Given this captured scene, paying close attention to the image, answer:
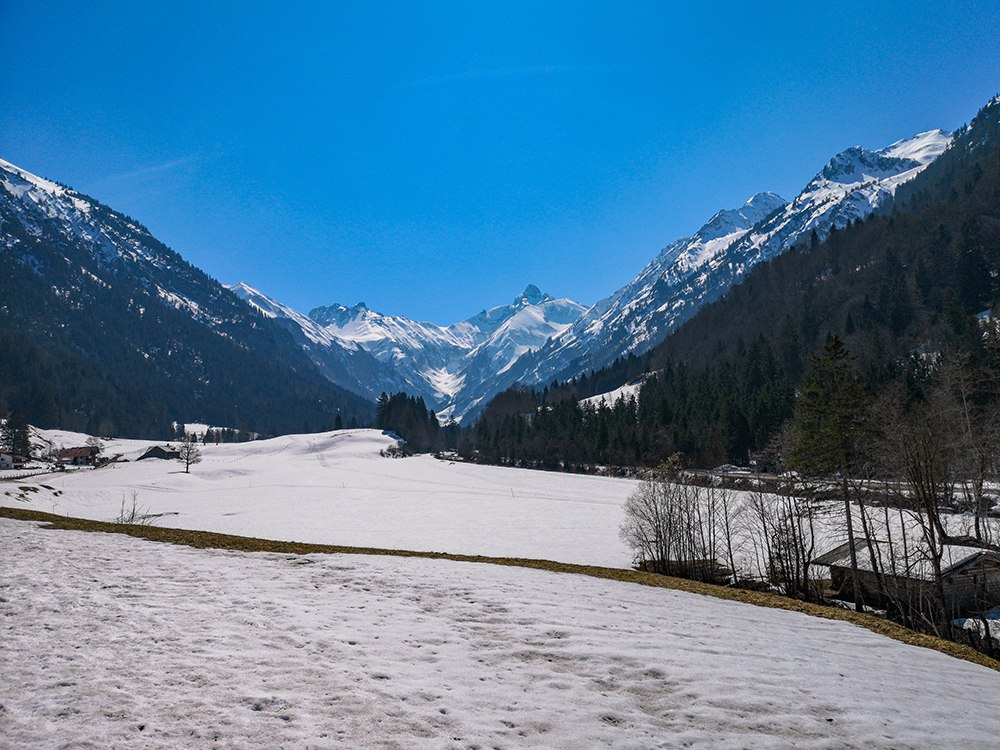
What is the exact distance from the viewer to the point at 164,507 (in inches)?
2340

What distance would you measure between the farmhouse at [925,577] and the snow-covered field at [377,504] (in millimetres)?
12707

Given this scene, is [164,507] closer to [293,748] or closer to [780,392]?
[293,748]

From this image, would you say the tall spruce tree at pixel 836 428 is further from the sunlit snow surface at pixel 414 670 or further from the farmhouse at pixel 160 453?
the farmhouse at pixel 160 453

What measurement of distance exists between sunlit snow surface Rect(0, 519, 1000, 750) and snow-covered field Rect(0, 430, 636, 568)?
21.8 metres

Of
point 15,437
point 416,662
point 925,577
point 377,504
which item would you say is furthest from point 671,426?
point 15,437

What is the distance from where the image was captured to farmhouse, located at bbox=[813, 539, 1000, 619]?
24.1 metres

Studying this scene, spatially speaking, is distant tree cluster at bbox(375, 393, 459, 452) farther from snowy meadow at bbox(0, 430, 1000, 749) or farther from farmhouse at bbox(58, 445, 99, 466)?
snowy meadow at bbox(0, 430, 1000, 749)

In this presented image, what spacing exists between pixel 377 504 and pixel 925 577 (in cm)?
5182

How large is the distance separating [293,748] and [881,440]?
34.2 meters

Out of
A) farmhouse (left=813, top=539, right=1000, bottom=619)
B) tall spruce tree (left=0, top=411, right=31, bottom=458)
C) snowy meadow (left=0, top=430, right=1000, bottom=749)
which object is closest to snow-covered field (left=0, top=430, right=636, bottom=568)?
farmhouse (left=813, top=539, right=1000, bottom=619)

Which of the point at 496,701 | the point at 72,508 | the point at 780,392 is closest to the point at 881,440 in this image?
the point at 496,701

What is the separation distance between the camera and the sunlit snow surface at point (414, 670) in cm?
679

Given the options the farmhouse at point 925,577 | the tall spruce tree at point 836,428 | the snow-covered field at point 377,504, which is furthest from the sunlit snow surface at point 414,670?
the snow-covered field at point 377,504

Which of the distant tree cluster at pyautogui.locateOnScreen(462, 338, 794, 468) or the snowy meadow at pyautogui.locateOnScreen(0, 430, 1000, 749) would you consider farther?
the distant tree cluster at pyautogui.locateOnScreen(462, 338, 794, 468)
